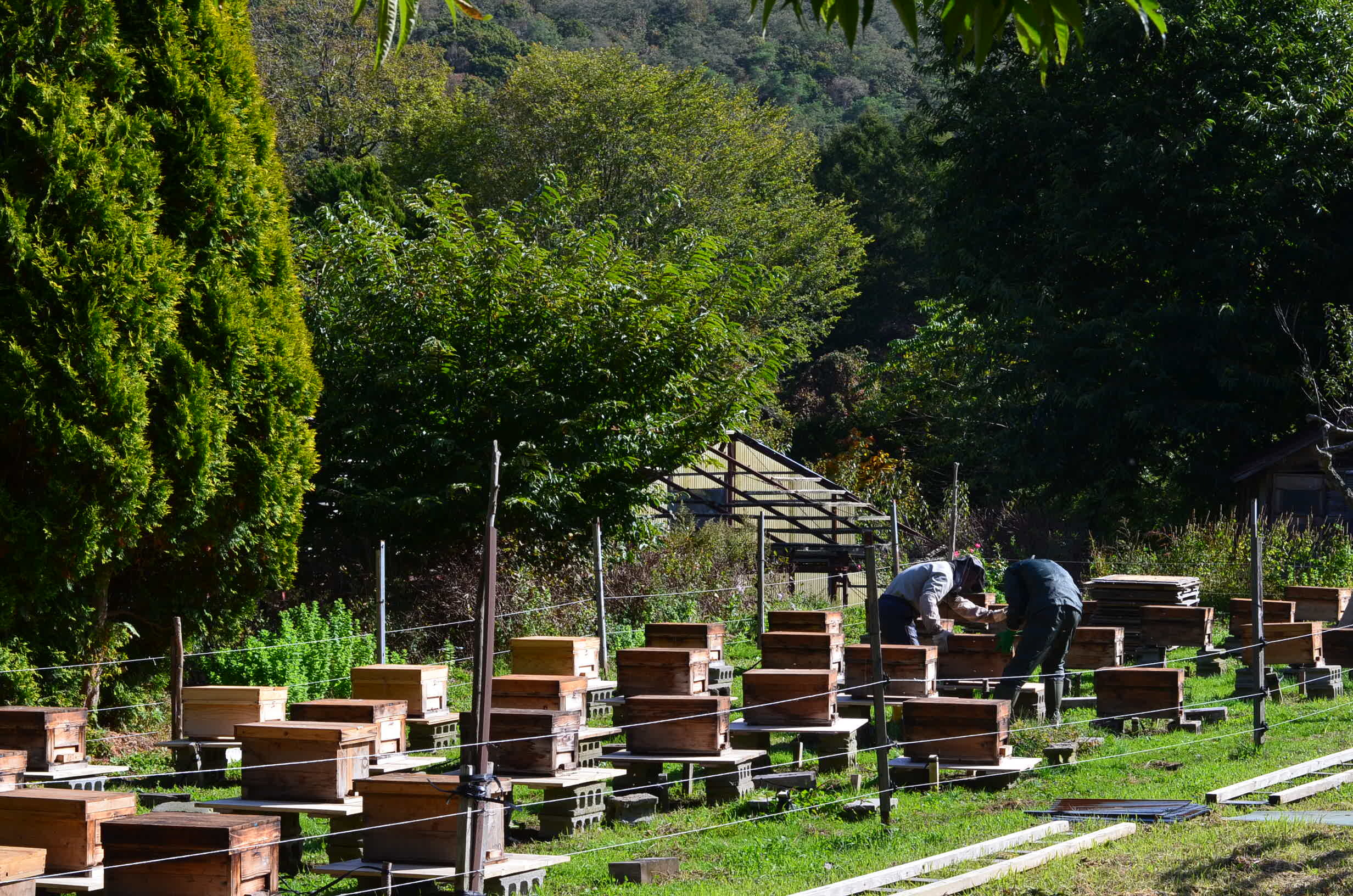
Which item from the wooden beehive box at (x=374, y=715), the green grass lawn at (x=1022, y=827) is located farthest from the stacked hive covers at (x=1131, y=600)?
the wooden beehive box at (x=374, y=715)

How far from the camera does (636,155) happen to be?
148 feet

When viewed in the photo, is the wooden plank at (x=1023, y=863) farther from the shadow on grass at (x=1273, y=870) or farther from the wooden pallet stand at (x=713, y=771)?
the wooden pallet stand at (x=713, y=771)

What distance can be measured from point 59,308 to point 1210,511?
23894 millimetres

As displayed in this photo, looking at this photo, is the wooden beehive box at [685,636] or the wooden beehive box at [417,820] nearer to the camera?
the wooden beehive box at [417,820]

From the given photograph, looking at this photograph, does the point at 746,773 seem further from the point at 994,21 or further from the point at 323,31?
the point at 323,31

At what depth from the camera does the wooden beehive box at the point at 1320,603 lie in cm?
1828

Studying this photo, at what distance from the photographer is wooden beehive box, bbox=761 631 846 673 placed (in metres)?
13.4

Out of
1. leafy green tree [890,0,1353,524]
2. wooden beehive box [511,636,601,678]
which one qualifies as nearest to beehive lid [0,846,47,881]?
wooden beehive box [511,636,601,678]

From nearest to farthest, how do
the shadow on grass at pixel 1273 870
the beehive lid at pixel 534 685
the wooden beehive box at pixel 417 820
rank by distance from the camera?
the wooden beehive box at pixel 417 820 < the shadow on grass at pixel 1273 870 < the beehive lid at pixel 534 685

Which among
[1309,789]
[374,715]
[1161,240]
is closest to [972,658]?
[1309,789]

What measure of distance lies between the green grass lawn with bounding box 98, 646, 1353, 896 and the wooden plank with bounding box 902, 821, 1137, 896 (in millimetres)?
77

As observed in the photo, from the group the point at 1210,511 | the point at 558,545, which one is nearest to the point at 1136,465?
the point at 1210,511

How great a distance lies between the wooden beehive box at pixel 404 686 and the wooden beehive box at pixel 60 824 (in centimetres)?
463

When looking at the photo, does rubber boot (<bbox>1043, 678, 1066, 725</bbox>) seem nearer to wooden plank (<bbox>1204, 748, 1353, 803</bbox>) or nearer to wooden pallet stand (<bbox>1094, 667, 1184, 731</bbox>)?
wooden pallet stand (<bbox>1094, 667, 1184, 731</bbox>)
